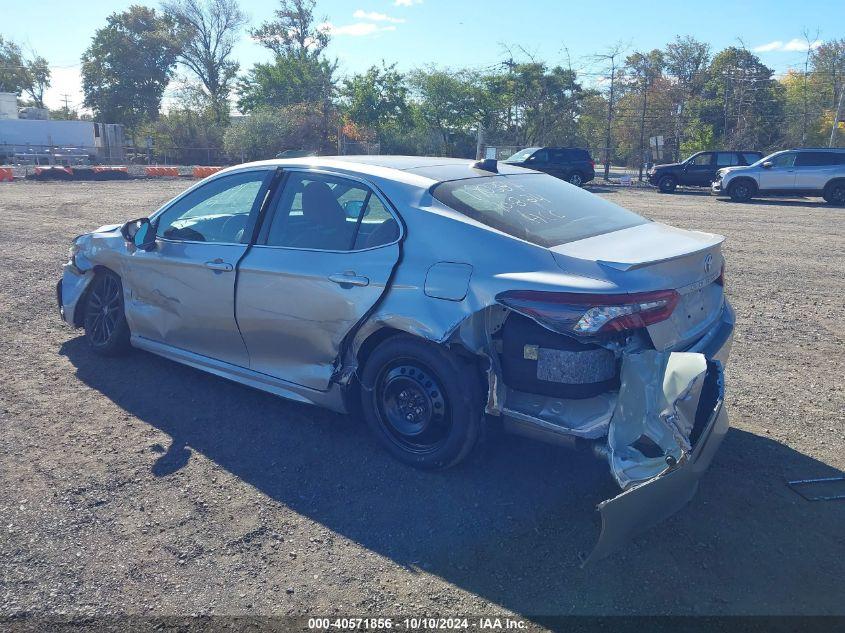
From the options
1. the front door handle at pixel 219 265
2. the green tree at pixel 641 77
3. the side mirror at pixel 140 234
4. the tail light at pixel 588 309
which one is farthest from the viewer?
the green tree at pixel 641 77

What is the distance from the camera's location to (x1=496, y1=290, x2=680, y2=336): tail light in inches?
124

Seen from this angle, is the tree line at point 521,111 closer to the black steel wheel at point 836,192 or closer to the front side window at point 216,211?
the black steel wheel at point 836,192

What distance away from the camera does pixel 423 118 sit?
4191 centimetres

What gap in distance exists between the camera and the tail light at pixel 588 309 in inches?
124

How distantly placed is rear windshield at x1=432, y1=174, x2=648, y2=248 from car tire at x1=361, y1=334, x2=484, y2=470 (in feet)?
2.57

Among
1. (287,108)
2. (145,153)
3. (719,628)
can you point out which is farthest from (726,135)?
(719,628)

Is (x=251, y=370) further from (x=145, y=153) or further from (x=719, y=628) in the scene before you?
(x=145, y=153)

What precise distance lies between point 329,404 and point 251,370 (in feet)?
2.30

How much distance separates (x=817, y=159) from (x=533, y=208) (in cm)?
2197

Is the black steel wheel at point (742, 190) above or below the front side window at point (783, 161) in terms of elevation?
below

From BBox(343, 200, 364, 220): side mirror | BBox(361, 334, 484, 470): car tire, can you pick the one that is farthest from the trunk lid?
BBox(343, 200, 364, 220): side mirror

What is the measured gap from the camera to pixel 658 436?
3.07 meters

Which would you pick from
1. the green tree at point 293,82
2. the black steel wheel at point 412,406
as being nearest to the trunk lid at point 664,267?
the black steel wheel at point 412,406

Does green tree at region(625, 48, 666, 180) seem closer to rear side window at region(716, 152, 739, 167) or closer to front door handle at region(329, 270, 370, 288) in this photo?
rear side window at region(716, 152, 739, 167)
